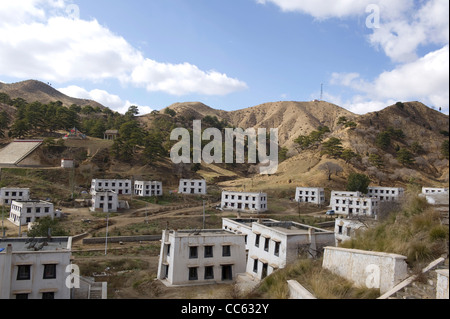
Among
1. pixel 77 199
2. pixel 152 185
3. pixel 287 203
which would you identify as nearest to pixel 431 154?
pixel 287 203

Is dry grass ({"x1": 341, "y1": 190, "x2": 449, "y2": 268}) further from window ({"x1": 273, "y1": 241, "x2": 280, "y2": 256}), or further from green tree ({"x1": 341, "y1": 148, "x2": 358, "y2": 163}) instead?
green tree ({"x1": 341, "y1": 148, "x2": 358, "y2": 163})

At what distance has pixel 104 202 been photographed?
4938 centimetres

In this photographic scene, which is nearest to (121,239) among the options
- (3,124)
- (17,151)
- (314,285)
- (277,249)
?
(277,249)

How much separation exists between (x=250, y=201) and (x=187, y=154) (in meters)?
33.6

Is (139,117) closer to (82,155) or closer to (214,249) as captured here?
(82,155)

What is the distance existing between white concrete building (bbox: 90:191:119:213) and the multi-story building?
33464 millimetres

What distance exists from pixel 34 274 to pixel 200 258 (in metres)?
8.94

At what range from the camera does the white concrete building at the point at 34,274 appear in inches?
582

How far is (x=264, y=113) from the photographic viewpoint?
581ft

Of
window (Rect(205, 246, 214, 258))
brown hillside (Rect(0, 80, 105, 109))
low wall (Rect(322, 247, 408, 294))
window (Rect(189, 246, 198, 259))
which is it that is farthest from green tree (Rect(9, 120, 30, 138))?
low wall (Rect(322, 247, 408, 294))

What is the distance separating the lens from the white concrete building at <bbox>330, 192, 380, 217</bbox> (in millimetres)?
52594

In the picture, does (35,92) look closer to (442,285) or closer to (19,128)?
(19,128)

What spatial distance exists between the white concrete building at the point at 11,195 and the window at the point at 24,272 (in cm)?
3874
